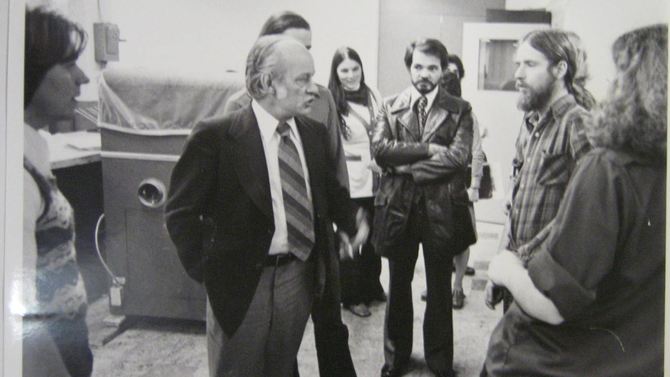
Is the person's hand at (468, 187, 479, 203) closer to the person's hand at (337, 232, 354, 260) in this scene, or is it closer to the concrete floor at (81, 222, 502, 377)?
the concrete floor at (81, 222, 502, 377)

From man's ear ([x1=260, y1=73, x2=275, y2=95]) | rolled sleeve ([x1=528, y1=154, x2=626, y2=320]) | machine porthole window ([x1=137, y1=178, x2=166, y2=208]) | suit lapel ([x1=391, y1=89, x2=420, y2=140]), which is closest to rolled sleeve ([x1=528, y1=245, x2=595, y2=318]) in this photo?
rolled sleeve ([x1=528, y1=154, x2=626, y2=320])

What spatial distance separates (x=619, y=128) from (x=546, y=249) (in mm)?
223

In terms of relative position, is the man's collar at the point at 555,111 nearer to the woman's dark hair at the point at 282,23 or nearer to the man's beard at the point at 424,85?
the man's beard at the point at 424,85

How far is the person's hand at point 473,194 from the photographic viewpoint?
1.08 m

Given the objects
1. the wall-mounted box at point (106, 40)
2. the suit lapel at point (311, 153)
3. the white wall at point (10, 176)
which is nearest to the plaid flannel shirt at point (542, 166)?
the suit lapel at point (311, 153)

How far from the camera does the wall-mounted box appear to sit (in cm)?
112

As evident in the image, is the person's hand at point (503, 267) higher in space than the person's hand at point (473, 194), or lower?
lower

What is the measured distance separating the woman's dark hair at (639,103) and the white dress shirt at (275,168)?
0.50 m

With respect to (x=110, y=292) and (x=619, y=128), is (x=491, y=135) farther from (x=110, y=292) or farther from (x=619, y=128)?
(x=110, y=292)

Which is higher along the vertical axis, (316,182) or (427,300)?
(316,182)

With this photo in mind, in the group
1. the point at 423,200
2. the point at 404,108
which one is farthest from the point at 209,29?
the point at 423,200

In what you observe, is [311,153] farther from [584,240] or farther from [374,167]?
[584,240]

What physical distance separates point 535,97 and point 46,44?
0.87 metres

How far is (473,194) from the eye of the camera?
109 cm
